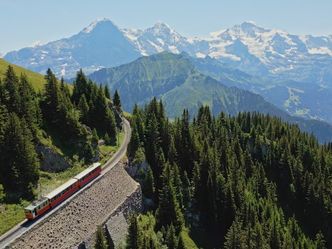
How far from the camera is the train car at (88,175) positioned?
90062mm

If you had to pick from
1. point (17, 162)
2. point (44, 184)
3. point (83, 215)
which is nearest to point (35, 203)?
point (83, 215)

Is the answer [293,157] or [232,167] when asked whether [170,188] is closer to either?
[232,167]

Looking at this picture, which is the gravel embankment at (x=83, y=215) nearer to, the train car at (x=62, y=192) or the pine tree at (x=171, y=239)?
the train car at (x=62, y=192)

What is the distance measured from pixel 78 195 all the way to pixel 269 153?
339 ft

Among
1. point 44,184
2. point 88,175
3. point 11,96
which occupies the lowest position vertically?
point 44,184

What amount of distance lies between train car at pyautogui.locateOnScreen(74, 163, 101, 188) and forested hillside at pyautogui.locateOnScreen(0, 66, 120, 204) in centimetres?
732

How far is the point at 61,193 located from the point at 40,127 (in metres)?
28.6

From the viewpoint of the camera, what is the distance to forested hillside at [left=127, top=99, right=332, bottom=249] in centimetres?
10394

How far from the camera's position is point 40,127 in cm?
10631

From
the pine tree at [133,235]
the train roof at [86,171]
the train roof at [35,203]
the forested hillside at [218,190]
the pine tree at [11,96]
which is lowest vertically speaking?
the forested hillside at [218,190]

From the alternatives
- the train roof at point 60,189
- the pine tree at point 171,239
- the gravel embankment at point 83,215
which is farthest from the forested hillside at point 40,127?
the pine tree at point 171,239

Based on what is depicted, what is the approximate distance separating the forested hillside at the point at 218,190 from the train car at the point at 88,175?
521 inches

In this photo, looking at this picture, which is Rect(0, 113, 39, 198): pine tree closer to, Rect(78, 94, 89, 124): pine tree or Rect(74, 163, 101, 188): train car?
Rect(74, 163, 101, 188): train car

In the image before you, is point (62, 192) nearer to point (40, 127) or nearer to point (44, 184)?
point (44, 184)
